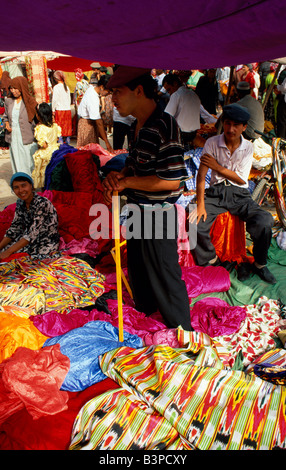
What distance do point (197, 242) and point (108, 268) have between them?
909mm

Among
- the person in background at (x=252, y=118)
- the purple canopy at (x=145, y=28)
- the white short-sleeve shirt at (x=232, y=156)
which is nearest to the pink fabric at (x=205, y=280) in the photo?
the white short-sleeve shirt at (x=232, y=156)

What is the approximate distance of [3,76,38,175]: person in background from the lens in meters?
6.08

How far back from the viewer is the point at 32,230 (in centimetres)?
346

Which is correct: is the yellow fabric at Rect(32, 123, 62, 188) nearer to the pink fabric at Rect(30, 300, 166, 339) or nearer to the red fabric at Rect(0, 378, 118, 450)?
the pink fabric at Rect(30, 300, 166, 339)

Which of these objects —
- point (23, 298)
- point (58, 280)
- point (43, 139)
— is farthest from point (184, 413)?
point (43, 139)

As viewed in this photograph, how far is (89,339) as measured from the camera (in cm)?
237

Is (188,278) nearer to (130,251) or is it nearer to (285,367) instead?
(130,251)

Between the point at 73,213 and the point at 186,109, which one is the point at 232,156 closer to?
the point at 73,213

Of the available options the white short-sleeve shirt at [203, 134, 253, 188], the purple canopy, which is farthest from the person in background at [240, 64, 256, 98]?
the purple canopy

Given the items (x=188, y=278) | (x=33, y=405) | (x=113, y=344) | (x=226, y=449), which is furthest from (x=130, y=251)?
(x=226, y=449)

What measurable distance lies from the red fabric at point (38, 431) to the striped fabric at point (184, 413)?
0.26 feet

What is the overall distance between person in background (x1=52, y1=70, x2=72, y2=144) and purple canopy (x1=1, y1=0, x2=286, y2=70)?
6.64 m

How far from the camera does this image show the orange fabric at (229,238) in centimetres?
366
